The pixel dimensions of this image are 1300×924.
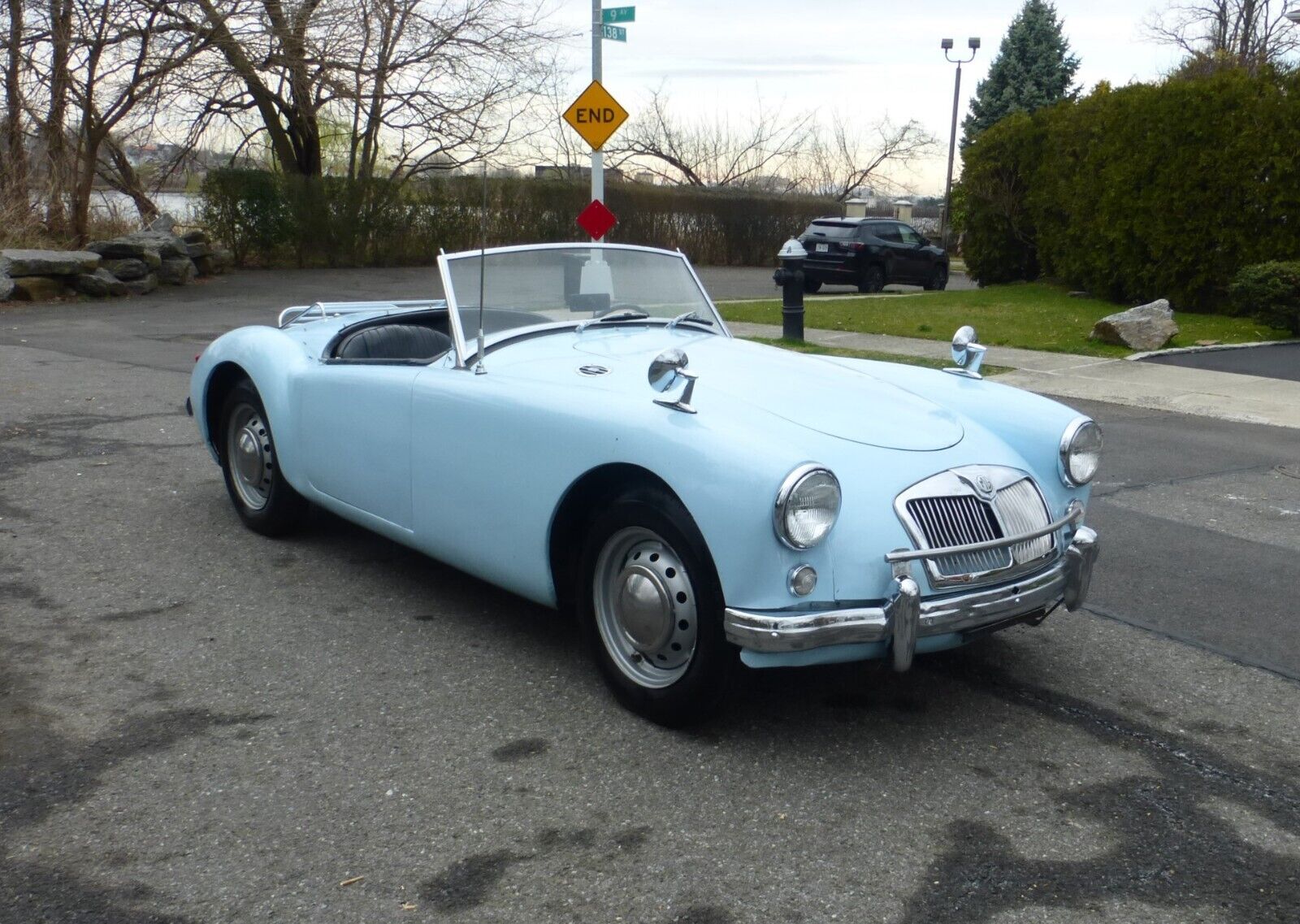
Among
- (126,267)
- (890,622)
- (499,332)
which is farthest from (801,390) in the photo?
(126,267)

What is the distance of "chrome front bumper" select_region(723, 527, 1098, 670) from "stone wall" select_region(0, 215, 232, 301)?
16.8 metres

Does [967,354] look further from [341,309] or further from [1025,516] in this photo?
[341,309]

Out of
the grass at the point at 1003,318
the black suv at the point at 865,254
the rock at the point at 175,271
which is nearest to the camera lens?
the grass at the point at 1003,318

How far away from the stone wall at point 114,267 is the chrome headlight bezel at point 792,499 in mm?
16803

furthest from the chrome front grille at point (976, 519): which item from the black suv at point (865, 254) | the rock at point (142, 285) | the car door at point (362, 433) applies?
the black suv at point (865, 254)

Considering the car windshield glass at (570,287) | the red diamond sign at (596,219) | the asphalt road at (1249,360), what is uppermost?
the red diamond sign at (596,219)

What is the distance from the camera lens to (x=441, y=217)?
27.1 metres

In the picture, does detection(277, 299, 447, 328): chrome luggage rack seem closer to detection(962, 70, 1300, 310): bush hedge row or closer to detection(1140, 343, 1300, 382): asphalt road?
detection(1140, 343, 1300, 382): asphalt road

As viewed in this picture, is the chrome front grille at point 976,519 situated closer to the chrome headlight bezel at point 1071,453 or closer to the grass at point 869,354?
the chrome headlight bezel at point 1071,453

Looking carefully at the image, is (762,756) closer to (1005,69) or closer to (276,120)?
(276,120)

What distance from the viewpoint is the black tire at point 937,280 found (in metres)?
24.9

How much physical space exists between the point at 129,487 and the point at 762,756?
13.6 ft

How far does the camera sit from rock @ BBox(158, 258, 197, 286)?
20.2 metres

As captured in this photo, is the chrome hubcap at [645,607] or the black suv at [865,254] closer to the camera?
the chrome hubcap at [645,607]
